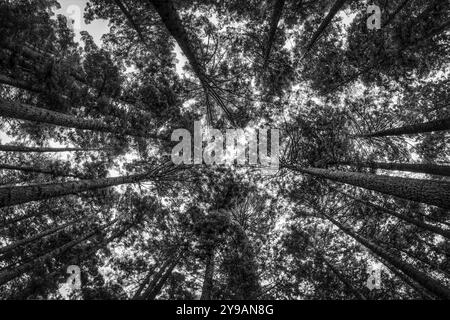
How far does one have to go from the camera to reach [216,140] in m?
11.7

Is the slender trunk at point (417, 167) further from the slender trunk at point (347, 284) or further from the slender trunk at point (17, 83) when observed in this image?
the slender trunk at point (17, 83)

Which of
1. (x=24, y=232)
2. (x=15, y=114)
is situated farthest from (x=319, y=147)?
(x=24, y=232)

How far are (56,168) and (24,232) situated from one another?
3690mm

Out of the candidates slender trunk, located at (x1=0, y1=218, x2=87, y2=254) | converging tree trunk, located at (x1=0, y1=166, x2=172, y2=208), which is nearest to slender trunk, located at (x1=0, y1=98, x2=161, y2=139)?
converging tree trunk, located at (x1=0, y1=166, x2=172, y2=208)

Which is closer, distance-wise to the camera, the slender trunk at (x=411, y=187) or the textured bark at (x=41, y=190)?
the slender trunk at (x=411, y=187)

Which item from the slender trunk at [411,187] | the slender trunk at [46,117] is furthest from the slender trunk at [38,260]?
the slender trunk at [411,187]

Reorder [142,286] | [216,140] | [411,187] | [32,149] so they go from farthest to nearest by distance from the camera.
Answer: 1. [216,140]
2. [32,149]
3. [142,286]
4. [411,187]

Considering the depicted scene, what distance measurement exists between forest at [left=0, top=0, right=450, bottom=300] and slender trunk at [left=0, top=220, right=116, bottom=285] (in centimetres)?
7

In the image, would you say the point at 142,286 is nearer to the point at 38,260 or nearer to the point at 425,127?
the point at 38,260

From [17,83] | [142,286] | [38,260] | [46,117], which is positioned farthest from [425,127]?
[38,260]

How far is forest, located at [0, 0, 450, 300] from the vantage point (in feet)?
26.2
